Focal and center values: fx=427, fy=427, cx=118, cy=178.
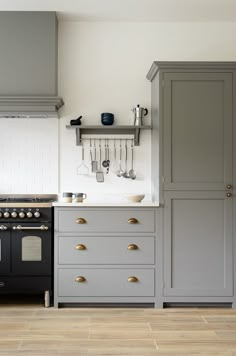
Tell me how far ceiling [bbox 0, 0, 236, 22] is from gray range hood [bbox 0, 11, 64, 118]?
11 centimetres

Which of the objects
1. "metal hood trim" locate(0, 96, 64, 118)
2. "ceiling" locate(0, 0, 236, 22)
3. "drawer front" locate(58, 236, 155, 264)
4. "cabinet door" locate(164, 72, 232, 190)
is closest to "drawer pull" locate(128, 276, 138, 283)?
"drawer front" locate(58, 236, 155, 264)

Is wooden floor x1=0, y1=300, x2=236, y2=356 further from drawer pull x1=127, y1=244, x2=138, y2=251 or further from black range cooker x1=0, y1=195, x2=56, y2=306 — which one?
drawer pull x1=127, y1=244, x2=138, y2=251

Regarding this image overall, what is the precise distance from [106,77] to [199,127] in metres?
1.08

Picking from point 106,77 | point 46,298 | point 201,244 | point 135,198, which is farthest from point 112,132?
point 46,298

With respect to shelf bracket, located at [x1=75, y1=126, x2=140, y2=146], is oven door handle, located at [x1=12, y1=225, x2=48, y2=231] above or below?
below

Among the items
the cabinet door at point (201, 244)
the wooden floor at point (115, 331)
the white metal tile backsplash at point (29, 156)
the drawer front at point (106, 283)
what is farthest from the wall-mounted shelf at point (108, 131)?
the wooden floor at point (115, 331)

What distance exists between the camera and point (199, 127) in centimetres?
349

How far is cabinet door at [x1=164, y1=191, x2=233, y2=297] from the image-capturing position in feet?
11.4

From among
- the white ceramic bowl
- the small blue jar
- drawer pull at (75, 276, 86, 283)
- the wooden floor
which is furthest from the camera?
the small blue jar

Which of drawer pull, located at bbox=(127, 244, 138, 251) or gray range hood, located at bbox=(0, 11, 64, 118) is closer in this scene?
drawer pull, located at bbox=(127, 244, 138, 251)

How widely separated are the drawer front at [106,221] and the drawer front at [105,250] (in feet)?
0.24

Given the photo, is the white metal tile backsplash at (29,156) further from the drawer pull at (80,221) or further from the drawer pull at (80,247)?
the drawer pull at (80,247)

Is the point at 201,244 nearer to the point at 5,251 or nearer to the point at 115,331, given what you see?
the point at 115,331

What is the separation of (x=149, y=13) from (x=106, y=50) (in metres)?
0.52
